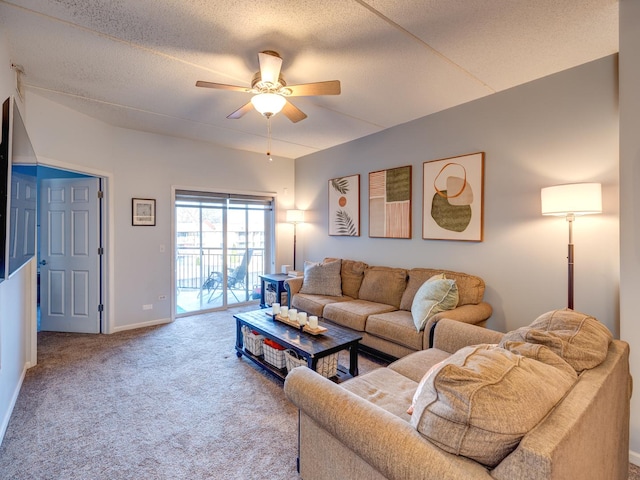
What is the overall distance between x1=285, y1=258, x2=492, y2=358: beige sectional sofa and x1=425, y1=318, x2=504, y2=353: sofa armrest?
272 millimetres

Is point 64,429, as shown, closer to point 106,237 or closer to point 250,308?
point 106,237

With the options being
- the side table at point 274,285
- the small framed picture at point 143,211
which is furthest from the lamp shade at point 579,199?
the small framed picture at point 143,211

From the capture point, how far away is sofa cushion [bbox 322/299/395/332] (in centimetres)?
327

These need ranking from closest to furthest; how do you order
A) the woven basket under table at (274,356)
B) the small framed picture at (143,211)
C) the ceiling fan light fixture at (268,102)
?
the ceiling fan light fixture at (268,102)
the woven basket under table at (274,356)
the small framed picture at (143,211)

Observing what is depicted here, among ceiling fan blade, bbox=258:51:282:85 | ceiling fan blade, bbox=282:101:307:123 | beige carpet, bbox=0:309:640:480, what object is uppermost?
ceiling fan blade, bbox=258:51:282:85

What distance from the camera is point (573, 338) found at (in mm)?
1309

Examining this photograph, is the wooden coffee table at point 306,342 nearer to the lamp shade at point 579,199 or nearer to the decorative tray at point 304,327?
the decorative tray at point 304,327

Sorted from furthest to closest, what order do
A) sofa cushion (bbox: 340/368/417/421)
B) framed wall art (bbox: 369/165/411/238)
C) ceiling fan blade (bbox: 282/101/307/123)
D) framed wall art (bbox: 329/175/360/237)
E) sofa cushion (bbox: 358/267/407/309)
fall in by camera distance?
framed wall art (bbox: 329/175/360/237)
framed wall art (bbox: 369/165/411/238)
sofa cushion (bbox: 358/267/407/309)
ceiling fan blade (bbox: 282/101/307/123)
sofa cushion (bbox: 340/368/417/421)

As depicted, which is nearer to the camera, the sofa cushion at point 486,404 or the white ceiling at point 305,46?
the sofa cushion at point 486,404

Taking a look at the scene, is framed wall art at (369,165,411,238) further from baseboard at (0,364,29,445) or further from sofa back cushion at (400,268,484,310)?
baseboard at (0,364,29,445)

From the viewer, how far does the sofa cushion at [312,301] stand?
12.4ft

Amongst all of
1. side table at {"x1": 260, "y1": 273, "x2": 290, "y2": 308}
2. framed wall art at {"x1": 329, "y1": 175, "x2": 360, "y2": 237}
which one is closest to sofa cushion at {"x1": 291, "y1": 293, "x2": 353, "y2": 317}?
Answer: side table at {"x1": 260, "y1": 273, "x2": 290, "y2": 308}

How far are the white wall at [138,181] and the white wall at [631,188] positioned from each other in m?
4.64

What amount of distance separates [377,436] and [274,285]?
3998mm
